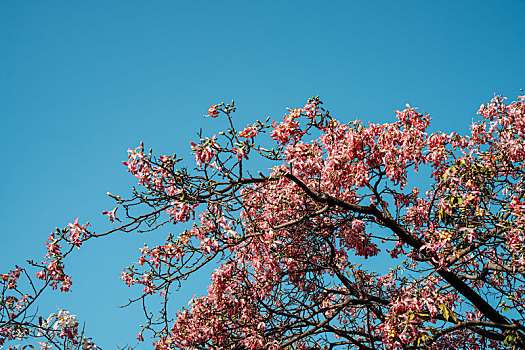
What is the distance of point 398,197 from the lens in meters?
9.52

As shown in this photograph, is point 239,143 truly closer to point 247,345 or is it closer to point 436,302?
point 247,345

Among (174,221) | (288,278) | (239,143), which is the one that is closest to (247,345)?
(288,278)

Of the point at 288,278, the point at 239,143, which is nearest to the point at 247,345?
the point at 288,278

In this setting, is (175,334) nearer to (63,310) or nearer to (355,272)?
(63,310)

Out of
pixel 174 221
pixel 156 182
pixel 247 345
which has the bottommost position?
pixel 247 345

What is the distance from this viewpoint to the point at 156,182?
6.86 metres

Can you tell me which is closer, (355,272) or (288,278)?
(288,278)

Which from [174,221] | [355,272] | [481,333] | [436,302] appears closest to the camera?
[174,221]

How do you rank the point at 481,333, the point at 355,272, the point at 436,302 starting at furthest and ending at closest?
the point at 355,272, the point at 481,333, the point at 436,302

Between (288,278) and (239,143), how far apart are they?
3.48 metres

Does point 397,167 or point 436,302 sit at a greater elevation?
point 397,167

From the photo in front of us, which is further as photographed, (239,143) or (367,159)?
(367,159)

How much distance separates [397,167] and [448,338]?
152 inches

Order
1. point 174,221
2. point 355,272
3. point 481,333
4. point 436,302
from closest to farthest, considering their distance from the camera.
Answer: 1. point 174,221
2. point 436,302
3. point 481,333
4. point 355,272
